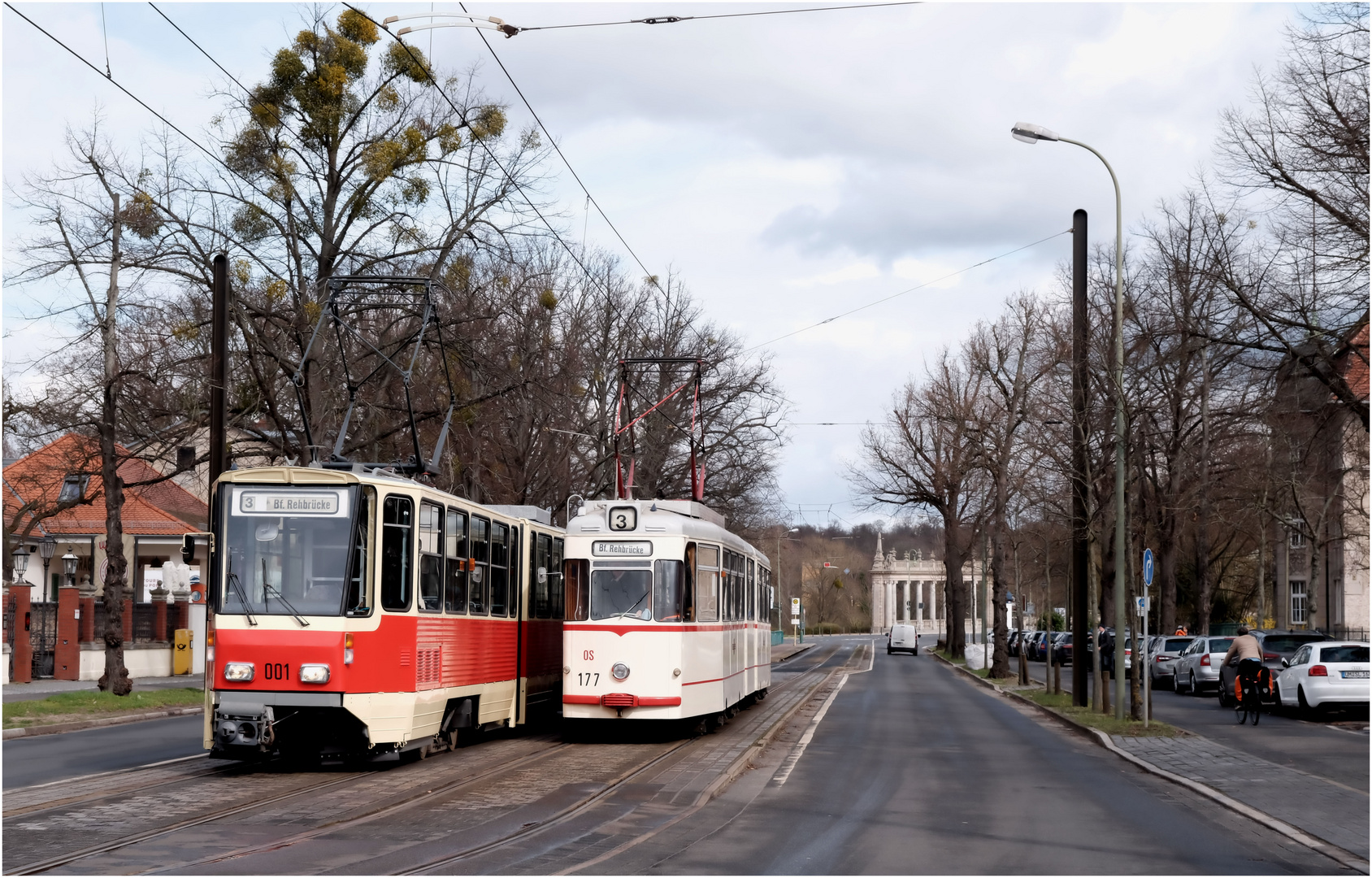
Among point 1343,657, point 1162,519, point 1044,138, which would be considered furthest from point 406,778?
point 1162,519

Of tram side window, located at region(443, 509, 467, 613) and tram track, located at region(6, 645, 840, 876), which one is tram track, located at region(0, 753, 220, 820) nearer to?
tram track, located at region(6, 645, 840, 876)

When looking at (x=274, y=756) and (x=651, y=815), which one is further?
(x=274, y=756)

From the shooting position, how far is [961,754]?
60.5ft

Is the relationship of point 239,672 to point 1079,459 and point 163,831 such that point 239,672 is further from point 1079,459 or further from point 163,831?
point 1079,459

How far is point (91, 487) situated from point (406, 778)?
21.8m

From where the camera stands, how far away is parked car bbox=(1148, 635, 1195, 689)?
37812 millimetres

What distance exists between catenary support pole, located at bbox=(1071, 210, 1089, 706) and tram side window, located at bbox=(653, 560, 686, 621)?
33.6ft

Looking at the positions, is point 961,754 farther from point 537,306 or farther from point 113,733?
point 537,306

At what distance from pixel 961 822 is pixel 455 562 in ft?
24.0

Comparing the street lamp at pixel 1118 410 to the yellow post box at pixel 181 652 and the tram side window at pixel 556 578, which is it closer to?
the tram side window at pixel 556 578

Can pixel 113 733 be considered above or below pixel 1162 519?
below

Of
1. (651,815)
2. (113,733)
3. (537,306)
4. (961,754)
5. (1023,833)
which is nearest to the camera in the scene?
(1023,833)

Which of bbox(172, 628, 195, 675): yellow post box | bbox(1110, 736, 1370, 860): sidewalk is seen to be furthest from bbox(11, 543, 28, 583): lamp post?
bbox(1110, 736, 1370, 860): sidewalk

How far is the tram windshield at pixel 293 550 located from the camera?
14438 millimetres
